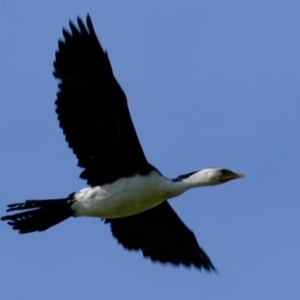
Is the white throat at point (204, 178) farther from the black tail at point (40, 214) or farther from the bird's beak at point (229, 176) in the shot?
the black tail at point (40, 214)

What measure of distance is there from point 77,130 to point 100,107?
0.42 metres

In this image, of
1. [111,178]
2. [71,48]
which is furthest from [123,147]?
[71,48]

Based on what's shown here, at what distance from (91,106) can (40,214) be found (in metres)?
1.55

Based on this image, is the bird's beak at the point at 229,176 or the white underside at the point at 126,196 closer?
the white underside at the point at 126,196

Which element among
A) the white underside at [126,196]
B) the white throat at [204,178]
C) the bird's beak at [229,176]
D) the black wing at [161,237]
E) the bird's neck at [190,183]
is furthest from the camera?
the black wing at [161,237]

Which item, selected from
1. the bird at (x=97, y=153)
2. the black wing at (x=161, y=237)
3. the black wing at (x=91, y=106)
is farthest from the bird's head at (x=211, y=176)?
the black wing at (x=161, y=237)

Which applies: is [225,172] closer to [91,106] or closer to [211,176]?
[211,176]

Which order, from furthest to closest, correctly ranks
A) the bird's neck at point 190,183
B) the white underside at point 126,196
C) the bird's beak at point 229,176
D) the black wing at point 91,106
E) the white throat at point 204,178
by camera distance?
the bird's beak at point 229,176 < the white throat at point 204,178 < the bird's neck at point 190,183 < the white underside at point 126,196 < the black wing at point 91,106

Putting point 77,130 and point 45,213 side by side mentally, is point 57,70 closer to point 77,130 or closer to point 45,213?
point 77,130

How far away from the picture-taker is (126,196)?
51.8ft

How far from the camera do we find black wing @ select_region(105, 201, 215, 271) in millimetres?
17219

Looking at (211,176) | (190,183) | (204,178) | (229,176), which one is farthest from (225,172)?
(190,183)

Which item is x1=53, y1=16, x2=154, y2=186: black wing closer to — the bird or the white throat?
the bird

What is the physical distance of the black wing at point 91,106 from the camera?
50.2ft
